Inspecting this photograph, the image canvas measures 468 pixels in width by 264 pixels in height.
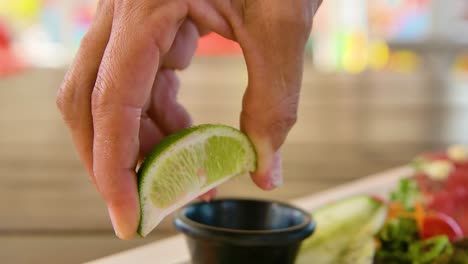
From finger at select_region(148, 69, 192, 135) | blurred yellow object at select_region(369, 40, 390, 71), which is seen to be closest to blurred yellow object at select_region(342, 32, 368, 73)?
blurred yellow object at select_region(369, 40, 390, 71)

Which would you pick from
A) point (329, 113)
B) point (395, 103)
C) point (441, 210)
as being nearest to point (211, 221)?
point (441, 210)

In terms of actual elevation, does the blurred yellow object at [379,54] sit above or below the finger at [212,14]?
below

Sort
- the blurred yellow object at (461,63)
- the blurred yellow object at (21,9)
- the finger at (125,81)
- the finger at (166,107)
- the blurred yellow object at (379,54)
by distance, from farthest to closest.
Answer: the blurred yellow object at (379,54), the blurred yellow object at (21,9), the blurred yellow object at (461,63), the finger at (166,107), the finger at (125,81)

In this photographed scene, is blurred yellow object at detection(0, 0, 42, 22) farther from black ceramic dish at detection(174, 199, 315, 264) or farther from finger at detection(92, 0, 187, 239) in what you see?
finger at detection(92, 0, 187, 239)

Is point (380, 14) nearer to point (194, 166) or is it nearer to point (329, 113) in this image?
point (329, 113)

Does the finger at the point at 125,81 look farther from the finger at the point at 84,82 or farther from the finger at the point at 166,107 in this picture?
the finger at the point at 166,107

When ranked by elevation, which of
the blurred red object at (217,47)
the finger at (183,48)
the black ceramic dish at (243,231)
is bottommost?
the blurred red object at (217,47)

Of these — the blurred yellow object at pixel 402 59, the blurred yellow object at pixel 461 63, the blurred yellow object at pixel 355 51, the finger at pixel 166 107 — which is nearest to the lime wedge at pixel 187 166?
the finger at pixel 166 107
